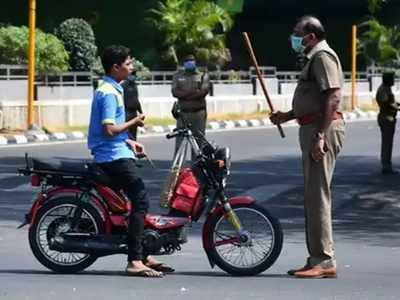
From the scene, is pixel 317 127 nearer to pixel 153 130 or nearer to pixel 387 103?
pixel 387 103

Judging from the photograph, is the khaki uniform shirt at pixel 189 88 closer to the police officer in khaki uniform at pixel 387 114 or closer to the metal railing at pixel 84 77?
the police officer in khaki uniform at pixel 387 114

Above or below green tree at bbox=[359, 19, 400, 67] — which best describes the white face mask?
above

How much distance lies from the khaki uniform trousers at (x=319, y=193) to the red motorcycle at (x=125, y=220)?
28cm

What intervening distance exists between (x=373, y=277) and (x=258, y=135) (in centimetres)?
2198

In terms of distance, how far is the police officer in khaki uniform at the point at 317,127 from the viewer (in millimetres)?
9555

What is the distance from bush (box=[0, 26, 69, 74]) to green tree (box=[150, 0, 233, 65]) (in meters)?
13.6

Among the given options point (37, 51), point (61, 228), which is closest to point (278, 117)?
point (61, 228)

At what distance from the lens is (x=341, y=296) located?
8883mm

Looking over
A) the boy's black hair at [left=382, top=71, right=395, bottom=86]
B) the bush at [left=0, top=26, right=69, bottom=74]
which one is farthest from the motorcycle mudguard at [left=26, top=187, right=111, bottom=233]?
the bush at [left=0, top=26, right=69, bottom=74]

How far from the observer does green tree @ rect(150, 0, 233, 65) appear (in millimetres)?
46344

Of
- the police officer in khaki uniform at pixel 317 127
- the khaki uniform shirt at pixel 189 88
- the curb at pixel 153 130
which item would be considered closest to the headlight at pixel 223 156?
the police officer in khaki uniform at pixel 317 127

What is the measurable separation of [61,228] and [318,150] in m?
2.13

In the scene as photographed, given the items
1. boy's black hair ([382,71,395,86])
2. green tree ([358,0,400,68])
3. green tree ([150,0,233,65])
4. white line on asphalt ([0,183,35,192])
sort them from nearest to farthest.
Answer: white line on asphalt ([0,183,35,192]) < boy's black hair ([382,71,395,86]) < green tree ([150,0,233,65]) < green tree ([358,0,400,68])

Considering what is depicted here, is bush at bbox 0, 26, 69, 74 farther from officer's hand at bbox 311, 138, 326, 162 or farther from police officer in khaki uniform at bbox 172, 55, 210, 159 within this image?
officer's hand at bbox 311, 138, 326, 162
